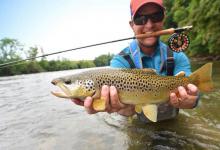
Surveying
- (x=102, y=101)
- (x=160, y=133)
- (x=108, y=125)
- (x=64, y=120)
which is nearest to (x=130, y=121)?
(x=108, y=125)

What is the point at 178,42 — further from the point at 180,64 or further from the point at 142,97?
the point at 142,97

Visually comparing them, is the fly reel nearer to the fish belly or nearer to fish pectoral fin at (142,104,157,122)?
the fish belly

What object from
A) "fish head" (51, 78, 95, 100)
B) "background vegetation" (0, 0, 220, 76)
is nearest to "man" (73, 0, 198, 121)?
"fish head" (51, 78, 95, 100)

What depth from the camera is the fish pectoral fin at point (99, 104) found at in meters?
3.07

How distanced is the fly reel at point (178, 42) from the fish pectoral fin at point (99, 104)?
1.64 metres

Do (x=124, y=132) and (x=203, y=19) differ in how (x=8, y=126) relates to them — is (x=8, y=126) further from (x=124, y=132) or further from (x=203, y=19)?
(x=203, y=19)

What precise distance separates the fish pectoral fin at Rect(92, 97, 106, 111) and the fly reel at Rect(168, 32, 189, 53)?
5.39 ft

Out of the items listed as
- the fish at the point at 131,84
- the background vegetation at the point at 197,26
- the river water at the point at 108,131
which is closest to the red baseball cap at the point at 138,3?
the fish at the point at 131,84

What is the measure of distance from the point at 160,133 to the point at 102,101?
7.32 ft

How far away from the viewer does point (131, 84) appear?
309 centimetres

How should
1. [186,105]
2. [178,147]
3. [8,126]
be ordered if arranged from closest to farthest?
1. [186,105]
2. [178,147]
3. [8,126]

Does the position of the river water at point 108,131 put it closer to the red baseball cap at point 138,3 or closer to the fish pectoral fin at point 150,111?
the fish pectoral fin at point 150,111

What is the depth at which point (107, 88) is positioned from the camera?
3020 mm

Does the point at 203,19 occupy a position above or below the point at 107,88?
above
